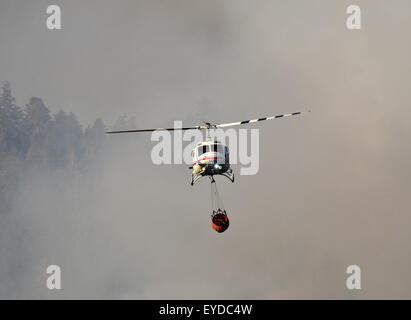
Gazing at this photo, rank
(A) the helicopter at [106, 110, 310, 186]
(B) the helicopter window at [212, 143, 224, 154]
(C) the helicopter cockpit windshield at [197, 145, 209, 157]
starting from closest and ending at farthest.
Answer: (A) the helicopter at [106, 110, 310, 186]
(B) the helicopter window at [212, 143, 224, 154]
(C) the helicopter cockpit windshield at [197, 145, 209, 157]

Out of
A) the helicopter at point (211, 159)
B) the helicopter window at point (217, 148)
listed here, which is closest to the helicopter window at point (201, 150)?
the helicopter at point (211, 159)

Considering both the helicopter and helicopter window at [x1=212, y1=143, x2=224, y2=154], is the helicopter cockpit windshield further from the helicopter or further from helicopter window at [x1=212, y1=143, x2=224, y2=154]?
helicopter window at [x1=212, y1=143, x2=224, y2=154]

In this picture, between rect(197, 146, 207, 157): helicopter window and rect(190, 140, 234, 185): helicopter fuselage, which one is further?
rect(197, 146, 207, 157): helicopter window

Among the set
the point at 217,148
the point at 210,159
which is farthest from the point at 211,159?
the point at 217,148

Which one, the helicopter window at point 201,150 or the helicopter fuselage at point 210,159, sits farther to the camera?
the helicopter window at point 201,150

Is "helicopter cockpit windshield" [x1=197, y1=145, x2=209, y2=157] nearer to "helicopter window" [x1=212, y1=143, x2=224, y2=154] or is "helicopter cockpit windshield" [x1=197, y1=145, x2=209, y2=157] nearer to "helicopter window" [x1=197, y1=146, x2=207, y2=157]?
"helicopter window" [x1=197, y1=146, x2=207, y2=157]

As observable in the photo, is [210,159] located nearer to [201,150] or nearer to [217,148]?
[217,148]

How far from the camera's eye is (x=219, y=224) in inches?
3211

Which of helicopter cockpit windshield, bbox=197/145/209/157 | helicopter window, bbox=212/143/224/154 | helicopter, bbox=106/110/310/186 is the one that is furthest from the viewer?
helicopter cockpit windshield, bbox=197/145/209/157

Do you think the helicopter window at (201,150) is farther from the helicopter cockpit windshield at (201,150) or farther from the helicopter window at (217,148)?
the helicopter window at (217,148)

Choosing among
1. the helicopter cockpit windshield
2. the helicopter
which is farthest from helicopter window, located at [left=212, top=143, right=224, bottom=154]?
the helicopter cockpit windshield
